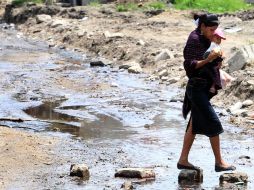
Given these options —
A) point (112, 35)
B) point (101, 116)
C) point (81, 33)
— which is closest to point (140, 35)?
point (112, 35)

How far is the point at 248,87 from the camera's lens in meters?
11.0

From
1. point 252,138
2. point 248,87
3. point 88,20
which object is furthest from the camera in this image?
point 88,20

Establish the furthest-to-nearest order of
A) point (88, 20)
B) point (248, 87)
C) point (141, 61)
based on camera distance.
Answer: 1. point (88, 20)
2. point (141, 61)
3. point (248, 87)

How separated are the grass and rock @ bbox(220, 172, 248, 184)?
22.7 meters

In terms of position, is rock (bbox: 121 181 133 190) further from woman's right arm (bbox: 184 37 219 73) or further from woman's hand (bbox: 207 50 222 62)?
woman's hand (bbox: 207 50 222 62)

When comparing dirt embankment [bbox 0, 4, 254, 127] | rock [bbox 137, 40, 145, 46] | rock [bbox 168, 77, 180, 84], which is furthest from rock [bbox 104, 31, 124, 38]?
rock [bbox 168, 77, 180, 84]

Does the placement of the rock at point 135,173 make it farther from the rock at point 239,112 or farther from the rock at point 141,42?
the rock at point 141,42

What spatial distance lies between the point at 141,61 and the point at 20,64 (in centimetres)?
346

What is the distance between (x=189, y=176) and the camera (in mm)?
6535

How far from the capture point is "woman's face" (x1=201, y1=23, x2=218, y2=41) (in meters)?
6.41

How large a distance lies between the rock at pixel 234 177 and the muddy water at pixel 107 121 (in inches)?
3.1

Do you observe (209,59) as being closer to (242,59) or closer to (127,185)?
(127,185)

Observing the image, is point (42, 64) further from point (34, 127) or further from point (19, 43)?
point (34, 127)

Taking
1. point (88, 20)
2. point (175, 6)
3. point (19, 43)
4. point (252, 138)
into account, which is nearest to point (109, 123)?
point (252, 138)
